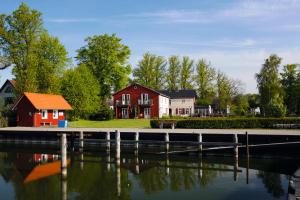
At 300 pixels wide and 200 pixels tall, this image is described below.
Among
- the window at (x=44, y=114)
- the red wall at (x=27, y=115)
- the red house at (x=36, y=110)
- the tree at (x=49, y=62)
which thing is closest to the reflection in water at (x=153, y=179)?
the red wall at (x=27, y=115)

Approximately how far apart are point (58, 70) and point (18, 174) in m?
40.5

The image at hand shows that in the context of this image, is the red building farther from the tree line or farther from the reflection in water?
the reflection in water

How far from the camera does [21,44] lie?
56.0m

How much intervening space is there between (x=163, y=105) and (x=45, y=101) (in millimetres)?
27460

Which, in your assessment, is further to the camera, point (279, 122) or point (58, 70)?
point (58, 70)

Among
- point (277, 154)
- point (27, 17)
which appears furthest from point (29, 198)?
point (27, 17)

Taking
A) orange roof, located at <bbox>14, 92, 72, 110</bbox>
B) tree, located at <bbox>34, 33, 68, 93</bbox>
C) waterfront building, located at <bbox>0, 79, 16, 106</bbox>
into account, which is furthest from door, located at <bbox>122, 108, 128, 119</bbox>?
waterfront building, located at <bbox>0, 79, 16, 106</bbox>

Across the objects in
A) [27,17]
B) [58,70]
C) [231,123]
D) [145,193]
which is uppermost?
[27,17]

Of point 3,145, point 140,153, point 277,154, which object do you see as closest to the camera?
point 277,154

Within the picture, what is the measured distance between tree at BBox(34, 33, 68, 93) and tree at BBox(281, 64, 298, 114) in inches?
1986

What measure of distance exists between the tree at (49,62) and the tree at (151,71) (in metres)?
27.5

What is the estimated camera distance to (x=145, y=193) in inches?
687

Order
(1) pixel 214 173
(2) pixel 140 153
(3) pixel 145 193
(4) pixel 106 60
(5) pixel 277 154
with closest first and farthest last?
(3) pixel 145 193 < (1) pixel 214 173 < (5) pixel 277 154 < (2) pixel 140 153 < (4) pixel 106 60

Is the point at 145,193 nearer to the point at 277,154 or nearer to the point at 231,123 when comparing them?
the point at 277,154
